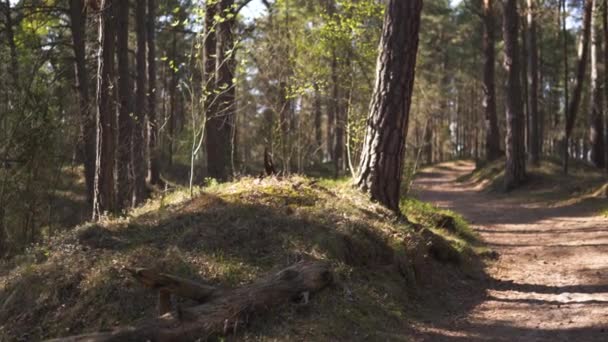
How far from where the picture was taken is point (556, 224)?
13.4 meters

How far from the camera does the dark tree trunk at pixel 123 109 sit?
13.6 m

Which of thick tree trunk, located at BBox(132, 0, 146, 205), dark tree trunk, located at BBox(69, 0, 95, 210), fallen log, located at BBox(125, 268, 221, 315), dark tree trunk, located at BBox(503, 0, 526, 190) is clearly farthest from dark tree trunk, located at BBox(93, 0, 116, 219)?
dark tree trunk, located at BBox(503, 0, 526, 190)

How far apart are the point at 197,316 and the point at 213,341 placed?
250mm

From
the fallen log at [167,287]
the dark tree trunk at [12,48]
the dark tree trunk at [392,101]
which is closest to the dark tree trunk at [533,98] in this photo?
the dark tree trunk at [392,101]

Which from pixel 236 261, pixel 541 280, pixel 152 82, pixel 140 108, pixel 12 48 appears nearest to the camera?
pixel 236 261

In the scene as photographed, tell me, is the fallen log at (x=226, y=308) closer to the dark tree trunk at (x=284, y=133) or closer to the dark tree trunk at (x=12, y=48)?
the dark tree trunk at (x=284, y=133)

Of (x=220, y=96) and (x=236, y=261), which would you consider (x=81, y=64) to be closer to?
(x=220, y=96)

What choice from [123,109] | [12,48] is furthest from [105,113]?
[12,48]

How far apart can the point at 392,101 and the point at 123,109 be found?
7.89 metres

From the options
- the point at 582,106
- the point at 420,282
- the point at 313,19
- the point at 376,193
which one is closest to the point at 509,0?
the point at 313,19

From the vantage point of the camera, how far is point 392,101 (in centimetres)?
898

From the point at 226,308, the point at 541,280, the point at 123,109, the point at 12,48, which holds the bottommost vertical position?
the point at 541,280

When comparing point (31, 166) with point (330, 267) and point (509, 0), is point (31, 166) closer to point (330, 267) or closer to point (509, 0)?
point (330, 267)

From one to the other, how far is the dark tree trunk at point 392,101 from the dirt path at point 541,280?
87.1 inches
